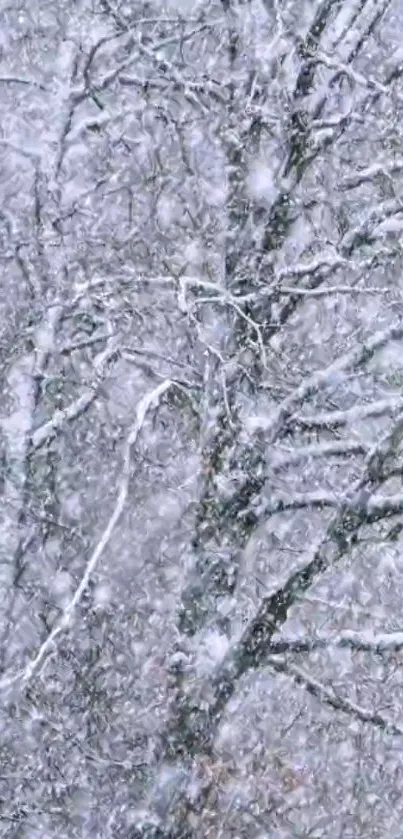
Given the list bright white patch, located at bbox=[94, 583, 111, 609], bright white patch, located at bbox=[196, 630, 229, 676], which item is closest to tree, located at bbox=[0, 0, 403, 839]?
bright white patch, located at bbox=[196, 630, 229, 676]

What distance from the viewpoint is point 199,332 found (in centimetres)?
848

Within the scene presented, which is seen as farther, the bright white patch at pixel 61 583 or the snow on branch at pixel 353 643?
the bright white patch at pixel 61 583

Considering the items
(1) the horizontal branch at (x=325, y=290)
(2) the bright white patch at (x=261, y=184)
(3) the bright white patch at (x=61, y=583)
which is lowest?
(3) the bright white patch at (x=61, y=583)

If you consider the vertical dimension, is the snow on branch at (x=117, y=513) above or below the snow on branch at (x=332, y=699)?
above

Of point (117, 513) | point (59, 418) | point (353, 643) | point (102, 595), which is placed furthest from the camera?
point (102, 595)

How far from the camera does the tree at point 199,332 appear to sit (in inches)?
348

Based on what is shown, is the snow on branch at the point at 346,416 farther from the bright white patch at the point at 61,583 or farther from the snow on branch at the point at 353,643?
the bright white patch at the point at 61,583

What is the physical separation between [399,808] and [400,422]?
6.72 metres

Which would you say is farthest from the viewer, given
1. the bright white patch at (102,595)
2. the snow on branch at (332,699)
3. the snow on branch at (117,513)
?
the bright white patch at (102,595)

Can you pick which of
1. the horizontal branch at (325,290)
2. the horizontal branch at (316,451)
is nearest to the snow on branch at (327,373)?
the horizontal branch at (316,451)

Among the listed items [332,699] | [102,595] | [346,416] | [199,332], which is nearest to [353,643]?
[332,699]

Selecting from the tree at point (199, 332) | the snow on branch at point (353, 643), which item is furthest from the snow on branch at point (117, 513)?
the snow on branch at point (353, 643)

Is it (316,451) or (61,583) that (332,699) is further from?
(61,583)

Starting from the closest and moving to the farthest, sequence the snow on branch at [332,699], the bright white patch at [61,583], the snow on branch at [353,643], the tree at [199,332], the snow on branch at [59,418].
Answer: the tree at [199,332] → the snow on branch at [332,699] → the snow on branch at [353,643] → the snow on branch at [59,418] → the bright white patch at [61,583]
